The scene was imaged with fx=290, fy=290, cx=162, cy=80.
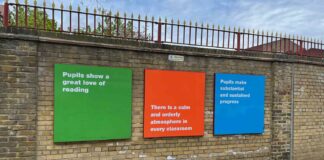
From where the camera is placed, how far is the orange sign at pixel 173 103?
531cm

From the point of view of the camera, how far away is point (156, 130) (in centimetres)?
536

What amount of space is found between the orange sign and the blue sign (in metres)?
0.39

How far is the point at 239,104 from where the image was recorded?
6.12 meters

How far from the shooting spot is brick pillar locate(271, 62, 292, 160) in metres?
6.54

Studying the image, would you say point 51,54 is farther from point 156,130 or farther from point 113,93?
point 156,130

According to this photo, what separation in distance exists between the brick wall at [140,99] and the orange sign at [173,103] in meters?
0.13

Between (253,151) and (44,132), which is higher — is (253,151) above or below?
below

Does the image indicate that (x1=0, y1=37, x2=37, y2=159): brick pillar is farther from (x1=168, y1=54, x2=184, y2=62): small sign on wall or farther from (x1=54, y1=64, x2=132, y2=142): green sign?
(x1=168, y1=54, x2=184, y2=62): small sign on wall

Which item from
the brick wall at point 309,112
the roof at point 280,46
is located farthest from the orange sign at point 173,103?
the brick wall at point 309,112

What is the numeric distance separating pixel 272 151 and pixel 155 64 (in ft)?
11.2

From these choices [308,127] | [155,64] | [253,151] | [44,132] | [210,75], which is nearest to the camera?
[44,132]

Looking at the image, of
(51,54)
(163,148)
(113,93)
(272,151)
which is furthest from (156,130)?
(272,151)

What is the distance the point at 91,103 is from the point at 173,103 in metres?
1.55

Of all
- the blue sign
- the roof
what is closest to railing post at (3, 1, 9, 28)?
the blue sign
